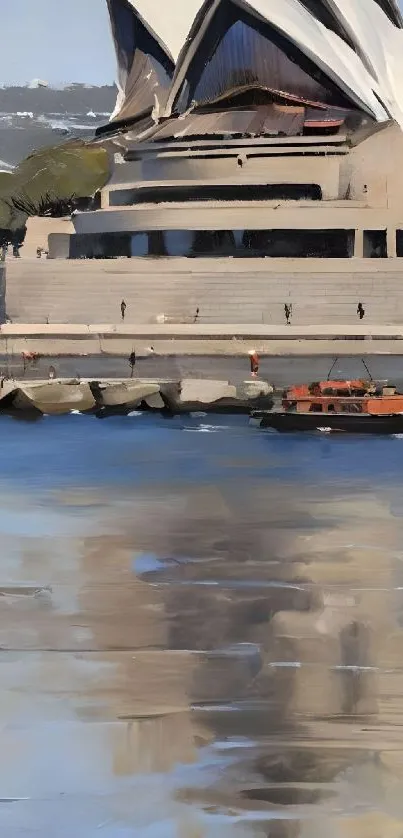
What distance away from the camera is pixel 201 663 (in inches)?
289

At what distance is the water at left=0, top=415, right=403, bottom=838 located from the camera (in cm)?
525

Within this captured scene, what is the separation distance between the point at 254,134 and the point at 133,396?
1092 centimetres

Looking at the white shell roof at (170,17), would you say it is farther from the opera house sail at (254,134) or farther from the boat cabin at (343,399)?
the boat cabin at (343,399)

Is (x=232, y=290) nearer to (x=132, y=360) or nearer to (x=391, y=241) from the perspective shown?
(x=132, y=360)

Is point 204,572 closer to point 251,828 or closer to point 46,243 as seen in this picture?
point 251,828

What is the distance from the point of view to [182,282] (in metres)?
27.7

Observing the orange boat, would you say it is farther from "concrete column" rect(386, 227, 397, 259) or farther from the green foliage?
the green foliage

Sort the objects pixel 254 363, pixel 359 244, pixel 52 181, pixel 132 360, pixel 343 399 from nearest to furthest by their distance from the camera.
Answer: pixel 343 399 → pixel 254 363 → pixel 132 360 → pixel 359 244 → pixel 52 181

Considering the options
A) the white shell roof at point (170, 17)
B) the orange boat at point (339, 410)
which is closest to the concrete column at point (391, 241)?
the orange boat at point (339, 410)

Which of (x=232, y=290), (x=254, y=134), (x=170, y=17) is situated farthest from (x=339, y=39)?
(x=232, y=290)

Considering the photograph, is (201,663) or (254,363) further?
(254,363)

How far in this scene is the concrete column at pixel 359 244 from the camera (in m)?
28.9

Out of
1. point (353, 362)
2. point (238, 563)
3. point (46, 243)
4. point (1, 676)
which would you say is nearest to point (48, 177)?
point (46, 243)

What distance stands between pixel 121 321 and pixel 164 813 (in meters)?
23.3
